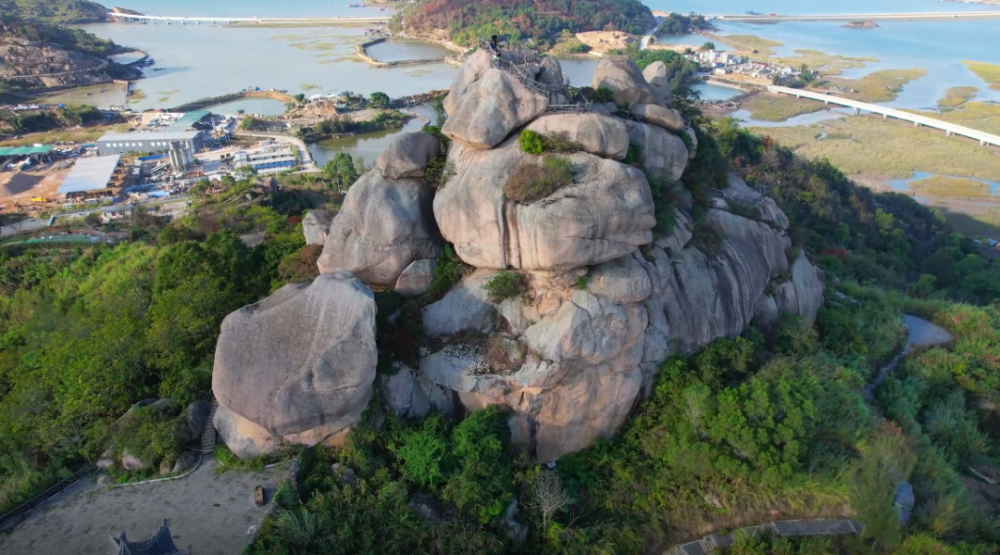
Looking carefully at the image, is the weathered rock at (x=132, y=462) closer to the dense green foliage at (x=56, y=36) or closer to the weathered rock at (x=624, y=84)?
the weathered rock at (x=624, y=84)

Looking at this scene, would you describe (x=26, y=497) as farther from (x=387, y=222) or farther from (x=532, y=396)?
(x=532, y=396)

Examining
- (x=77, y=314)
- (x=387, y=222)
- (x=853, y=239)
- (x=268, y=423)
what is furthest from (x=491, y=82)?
(x=853, y=239)

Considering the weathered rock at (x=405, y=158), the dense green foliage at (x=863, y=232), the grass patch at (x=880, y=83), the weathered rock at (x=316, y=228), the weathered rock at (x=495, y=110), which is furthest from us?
the grass patch at (x=880, y=83)

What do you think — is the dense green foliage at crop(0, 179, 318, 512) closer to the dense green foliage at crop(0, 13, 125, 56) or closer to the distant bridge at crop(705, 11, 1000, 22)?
the dense green foliage at crop(0, 13, 125, 56)

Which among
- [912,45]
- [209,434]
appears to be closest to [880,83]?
[912,45]

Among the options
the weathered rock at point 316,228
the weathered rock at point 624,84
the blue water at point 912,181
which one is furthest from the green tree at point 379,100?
the weathered rock at point 624,84

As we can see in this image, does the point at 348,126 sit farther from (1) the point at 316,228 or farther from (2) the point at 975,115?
(2) the point at 975,115
